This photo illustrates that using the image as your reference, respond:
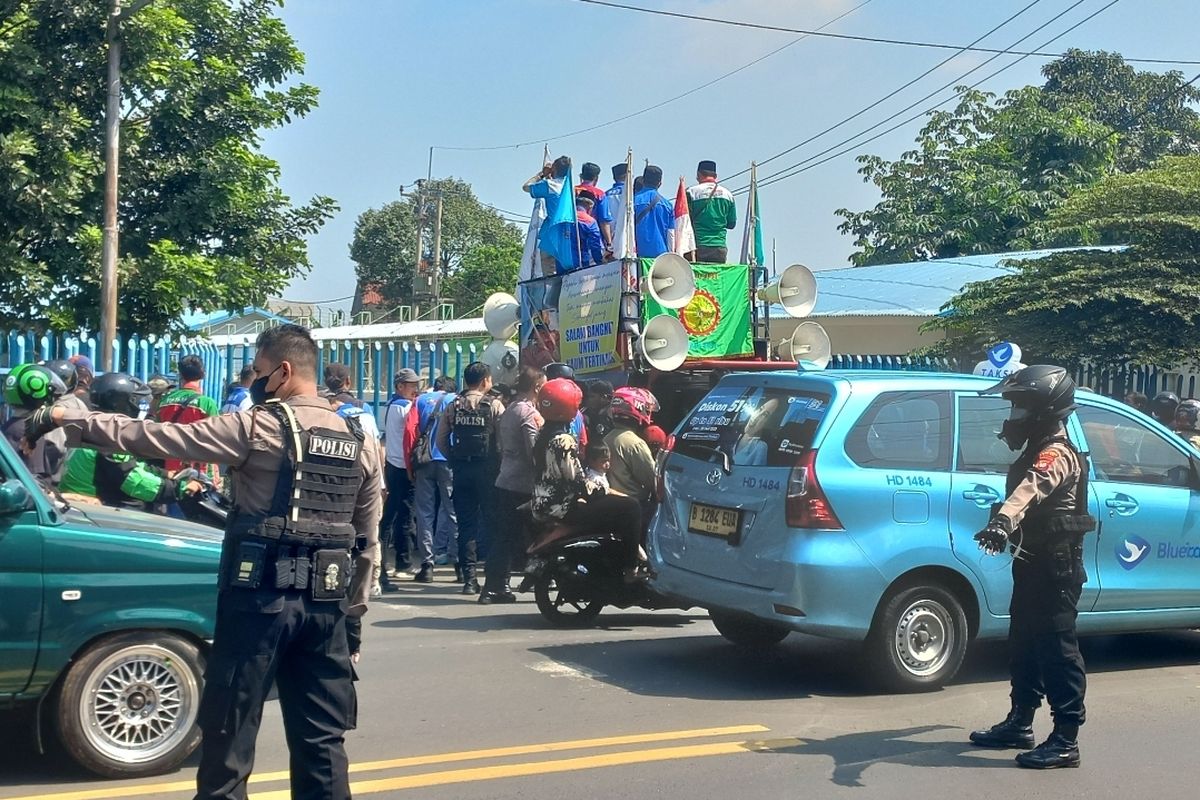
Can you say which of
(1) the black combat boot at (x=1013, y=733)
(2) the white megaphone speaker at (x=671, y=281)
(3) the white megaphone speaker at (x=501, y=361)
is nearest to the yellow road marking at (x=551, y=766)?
(1) the black combat boot at (x=1013, y=733)

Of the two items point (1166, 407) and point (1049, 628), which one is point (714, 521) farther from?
Answer: point (1166, 407)

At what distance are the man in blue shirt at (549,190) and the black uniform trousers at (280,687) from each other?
30.6ft

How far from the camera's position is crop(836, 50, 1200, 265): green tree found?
1278 inches

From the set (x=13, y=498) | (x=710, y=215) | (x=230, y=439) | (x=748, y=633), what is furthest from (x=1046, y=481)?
(x=710, y=215)

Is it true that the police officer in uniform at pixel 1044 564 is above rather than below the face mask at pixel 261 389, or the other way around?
below

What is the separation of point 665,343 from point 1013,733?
633 cm

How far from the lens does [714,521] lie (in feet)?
23.9

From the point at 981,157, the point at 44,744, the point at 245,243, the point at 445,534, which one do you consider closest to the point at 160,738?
the point at 44,744

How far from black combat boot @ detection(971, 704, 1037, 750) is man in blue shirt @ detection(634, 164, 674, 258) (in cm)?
749

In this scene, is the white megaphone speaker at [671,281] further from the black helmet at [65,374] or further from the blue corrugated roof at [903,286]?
the blue corrugated roof at [903,286]

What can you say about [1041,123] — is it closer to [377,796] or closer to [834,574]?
[834,574]

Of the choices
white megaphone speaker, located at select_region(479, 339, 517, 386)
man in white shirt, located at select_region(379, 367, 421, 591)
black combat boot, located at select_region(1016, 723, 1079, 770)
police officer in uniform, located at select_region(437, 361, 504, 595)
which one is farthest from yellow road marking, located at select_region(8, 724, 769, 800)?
white megaphone speaker, located at select_region(479, 339, 517, 386)

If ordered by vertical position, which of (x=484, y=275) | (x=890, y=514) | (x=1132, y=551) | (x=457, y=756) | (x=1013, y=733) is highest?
(x=484, y=275)

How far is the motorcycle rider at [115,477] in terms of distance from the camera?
6.98 m
